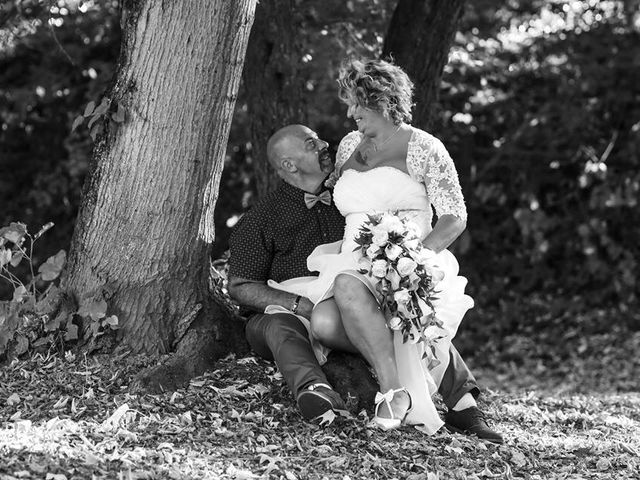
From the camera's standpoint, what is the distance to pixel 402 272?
4.53m

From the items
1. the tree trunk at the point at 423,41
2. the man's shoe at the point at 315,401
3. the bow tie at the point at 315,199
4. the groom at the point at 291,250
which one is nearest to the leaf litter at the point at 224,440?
the man's shoe at the point at 315,401

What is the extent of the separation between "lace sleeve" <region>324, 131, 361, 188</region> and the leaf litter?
102 centimetres

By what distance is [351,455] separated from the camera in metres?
4.33

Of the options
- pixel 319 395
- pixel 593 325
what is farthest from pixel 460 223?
pixel 593 325

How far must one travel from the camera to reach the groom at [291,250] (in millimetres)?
4992

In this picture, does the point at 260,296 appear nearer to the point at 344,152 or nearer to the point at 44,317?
the point at 344,152

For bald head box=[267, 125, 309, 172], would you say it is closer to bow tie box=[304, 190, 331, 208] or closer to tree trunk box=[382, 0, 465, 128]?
bow tie box=[304, 190, 331, 208]

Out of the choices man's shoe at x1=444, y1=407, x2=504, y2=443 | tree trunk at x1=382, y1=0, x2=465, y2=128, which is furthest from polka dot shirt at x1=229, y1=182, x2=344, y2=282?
tree trunk at x1=382, y1=0, x2=465, y2=128

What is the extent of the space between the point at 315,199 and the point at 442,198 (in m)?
0.69

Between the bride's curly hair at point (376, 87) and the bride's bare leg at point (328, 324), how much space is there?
985 millimetres

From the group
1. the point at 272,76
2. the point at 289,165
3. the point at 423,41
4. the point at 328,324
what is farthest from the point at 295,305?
the point at 423,41

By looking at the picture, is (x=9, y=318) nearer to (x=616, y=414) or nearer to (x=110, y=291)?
(x=110, y=291)

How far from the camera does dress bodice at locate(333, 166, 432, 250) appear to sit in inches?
197

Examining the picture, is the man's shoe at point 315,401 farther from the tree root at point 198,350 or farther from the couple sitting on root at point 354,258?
the tree root at point 198,350
